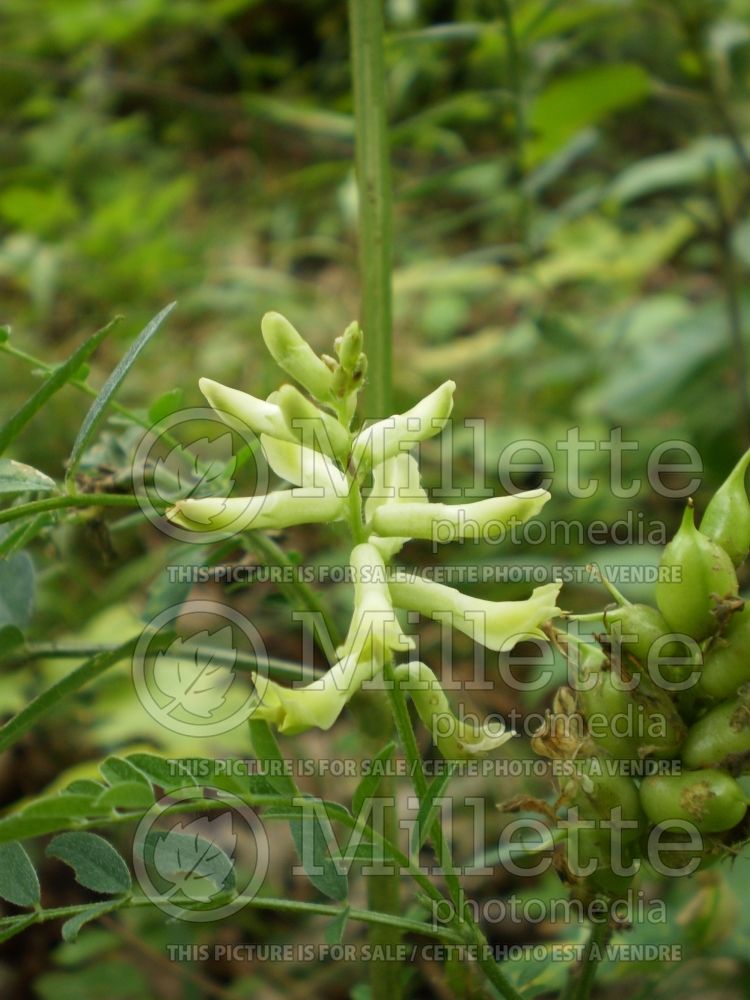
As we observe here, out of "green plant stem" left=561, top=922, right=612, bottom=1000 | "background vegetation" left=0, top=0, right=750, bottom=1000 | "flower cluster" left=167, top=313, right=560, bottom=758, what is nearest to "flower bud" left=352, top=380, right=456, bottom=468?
"flower cluster" left=167, top=313, right=560, bottom=758

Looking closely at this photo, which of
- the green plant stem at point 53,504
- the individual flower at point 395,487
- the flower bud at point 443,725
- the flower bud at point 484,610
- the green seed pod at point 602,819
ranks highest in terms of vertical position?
the green plant stem at point 53,504

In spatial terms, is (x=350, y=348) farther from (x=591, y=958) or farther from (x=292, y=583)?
(x=591, y=958)

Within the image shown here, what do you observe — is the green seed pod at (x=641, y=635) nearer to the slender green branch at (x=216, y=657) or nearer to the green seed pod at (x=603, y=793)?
the green seed pod at (x=603, y=793)

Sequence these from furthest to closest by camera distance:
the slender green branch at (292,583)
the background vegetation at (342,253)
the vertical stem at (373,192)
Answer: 1. the background vegetation at (342,253)
2. the vertical stem at (373,192)
3. the slender green branch at (292,583)

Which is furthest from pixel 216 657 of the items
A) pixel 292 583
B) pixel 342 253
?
pixel 342 253

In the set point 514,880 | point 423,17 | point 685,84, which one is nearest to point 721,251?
point 514,880

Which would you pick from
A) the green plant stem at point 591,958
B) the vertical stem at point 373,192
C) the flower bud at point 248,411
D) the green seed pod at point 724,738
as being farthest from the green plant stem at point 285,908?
the vertical stem at point 373,192
